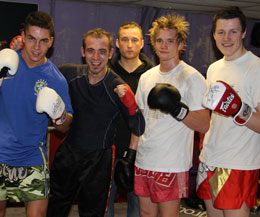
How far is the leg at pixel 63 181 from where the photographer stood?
269 cm

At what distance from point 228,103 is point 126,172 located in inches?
36.9

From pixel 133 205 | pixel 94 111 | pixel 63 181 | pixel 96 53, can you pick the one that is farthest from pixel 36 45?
pixel 133 205

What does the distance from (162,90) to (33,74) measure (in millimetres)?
862

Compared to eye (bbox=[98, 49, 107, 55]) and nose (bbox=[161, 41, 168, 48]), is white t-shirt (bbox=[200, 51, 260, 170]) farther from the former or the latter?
eye (bbox=[98, 49, 107, 55])

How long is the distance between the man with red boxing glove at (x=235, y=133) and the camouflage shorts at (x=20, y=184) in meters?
1.15

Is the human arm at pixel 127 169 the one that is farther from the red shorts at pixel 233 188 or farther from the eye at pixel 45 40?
the eye at pixel 45 40

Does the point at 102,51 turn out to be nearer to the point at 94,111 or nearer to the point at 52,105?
the point at 94,111

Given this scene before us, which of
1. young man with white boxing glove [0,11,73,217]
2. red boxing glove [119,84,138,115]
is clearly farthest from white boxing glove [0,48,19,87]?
red boxing glove [119,84,138,115]

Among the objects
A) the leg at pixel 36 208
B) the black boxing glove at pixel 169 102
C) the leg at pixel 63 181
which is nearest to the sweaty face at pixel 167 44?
the black boxing glove at pixel 169 102

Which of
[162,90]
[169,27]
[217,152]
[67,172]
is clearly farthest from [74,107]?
[217,152]

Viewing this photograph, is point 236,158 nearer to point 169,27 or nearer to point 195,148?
point 169,27

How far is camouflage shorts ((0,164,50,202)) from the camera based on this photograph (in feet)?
8.14

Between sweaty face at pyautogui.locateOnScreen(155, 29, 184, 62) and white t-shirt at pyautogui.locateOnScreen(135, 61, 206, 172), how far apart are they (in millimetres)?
90

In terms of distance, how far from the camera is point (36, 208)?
98.0 inches
